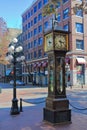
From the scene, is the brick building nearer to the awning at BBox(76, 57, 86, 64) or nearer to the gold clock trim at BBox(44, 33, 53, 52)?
the awning at BBox(76, 57, 86, 64)

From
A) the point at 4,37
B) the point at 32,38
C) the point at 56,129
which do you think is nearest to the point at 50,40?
the point at 56,129

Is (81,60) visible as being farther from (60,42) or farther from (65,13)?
(60,42)

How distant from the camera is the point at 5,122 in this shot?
38.3ft

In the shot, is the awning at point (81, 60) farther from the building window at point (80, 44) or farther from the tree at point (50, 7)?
the tree at point (50, 7)

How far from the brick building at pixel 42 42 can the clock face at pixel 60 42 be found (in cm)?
1892

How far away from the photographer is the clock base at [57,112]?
418 inches

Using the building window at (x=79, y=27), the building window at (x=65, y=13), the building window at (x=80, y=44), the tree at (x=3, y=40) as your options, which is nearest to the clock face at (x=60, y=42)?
the tree at (x=3, y=40)

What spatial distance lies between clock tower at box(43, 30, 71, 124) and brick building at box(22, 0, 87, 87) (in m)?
19.1

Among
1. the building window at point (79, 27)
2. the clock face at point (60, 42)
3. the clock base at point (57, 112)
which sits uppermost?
the building window at point (79, 27)

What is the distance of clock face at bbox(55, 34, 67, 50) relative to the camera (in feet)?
36.3

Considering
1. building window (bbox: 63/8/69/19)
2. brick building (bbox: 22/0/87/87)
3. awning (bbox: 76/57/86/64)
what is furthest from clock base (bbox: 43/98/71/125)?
building window (bbox: 63/8/69/19)

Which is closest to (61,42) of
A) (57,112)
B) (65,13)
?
(57,112)

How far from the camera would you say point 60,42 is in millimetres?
11133

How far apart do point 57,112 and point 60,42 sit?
3.24 metres
